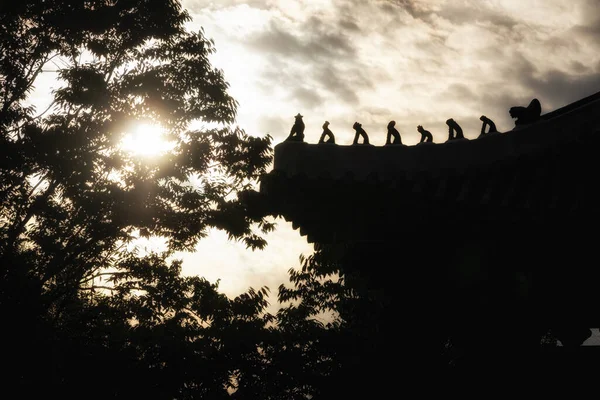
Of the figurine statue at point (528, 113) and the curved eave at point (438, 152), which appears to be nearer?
the curved eave at point (438, 152)

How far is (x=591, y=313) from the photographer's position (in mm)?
3332

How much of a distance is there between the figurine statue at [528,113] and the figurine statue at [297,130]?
5.15 feet

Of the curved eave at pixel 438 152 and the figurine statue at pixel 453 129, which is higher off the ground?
the figurine statue at pixel 453 129

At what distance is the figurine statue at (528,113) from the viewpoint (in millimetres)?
3508

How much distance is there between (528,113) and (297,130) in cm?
169

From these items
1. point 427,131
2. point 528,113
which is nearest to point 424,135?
point 427,131

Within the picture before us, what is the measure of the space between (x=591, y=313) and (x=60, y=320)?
1392cm

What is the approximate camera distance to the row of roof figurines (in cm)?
352

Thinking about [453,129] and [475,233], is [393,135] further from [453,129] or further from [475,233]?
[475,233]

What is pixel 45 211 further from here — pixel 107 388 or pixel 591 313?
pixel 591 313

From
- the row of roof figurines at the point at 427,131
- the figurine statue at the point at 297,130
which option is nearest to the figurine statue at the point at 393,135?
the row of roof figurines at the point at 427,131

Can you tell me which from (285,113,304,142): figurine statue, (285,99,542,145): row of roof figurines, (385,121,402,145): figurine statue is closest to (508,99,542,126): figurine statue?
(285,99,542,145): row of roof figurines

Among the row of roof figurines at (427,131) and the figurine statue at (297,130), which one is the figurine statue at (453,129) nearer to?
the row of roof figurines at (427,131)

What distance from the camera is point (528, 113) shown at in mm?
3514
